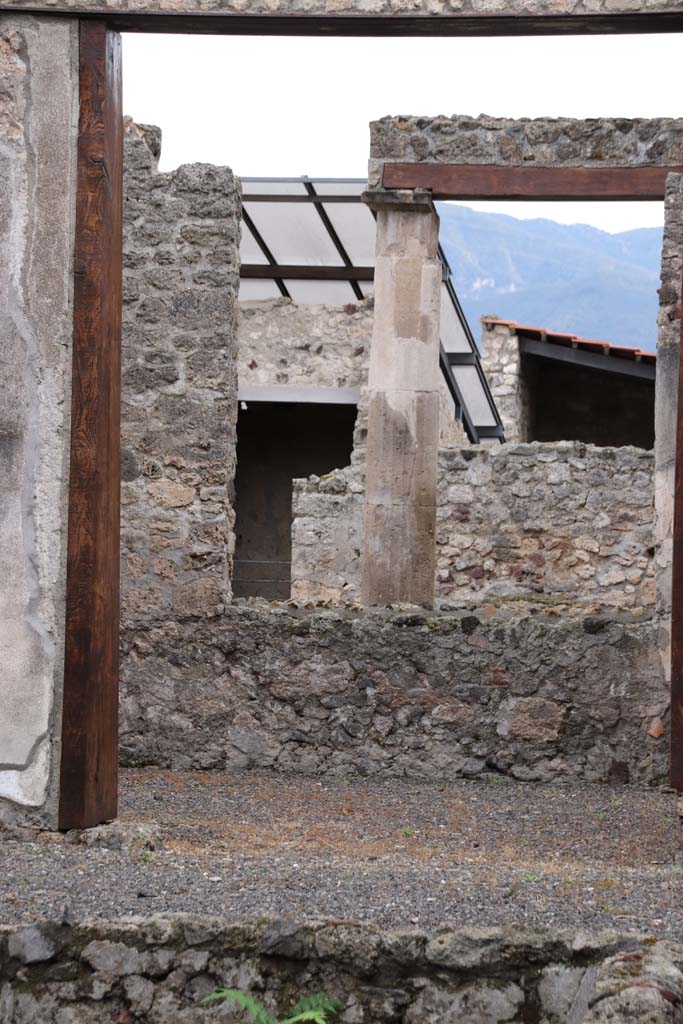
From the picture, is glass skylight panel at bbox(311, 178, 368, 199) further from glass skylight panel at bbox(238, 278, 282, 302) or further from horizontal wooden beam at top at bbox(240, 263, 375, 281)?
glass skylight panel at bbox(238, 278, 282, 302)

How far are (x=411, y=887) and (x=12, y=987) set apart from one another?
1.15 m

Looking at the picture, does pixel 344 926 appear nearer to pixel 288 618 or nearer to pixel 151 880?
pixel 151 880

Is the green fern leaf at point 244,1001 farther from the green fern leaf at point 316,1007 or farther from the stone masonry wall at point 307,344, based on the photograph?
the stone masonry wall at point 307,344

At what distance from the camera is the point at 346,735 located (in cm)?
652

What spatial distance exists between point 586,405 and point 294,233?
17.1 ft

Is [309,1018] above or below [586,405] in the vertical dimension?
below

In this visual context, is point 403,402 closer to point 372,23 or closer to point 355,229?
point 372,23

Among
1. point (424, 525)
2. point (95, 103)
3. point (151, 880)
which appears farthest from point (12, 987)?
point (424, 525)

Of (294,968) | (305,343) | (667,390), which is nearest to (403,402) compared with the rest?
(667,390)

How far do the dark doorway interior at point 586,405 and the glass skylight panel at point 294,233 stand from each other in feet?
13.0

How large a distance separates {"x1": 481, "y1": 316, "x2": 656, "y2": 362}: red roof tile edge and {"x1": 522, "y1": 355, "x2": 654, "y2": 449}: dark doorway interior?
3.42ft

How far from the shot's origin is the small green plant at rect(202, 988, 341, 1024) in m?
3.44

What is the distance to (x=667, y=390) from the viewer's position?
6523 millimetres

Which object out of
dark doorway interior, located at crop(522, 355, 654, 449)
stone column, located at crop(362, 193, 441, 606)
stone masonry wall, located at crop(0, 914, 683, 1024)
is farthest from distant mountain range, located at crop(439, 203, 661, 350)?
stone masonry wall, located at crop(0, 914, 683, 1024)
